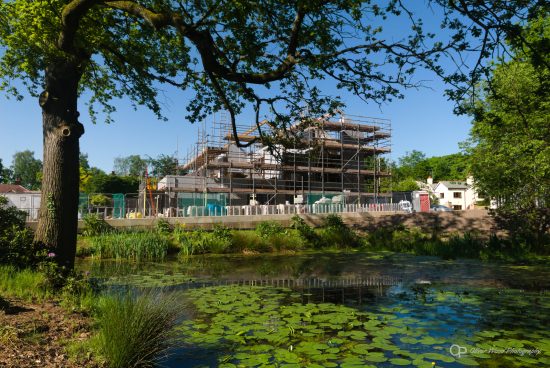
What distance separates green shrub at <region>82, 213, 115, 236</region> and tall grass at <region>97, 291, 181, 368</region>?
12955 mm

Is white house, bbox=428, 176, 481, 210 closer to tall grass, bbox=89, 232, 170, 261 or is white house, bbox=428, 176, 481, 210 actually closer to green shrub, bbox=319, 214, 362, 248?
green shrub, bbox=319, 214, 362, 248

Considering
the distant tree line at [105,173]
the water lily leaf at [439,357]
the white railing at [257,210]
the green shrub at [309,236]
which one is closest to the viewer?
the water lily leaf at [439,357]

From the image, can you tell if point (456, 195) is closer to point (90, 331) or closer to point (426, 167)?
point (426, 167)

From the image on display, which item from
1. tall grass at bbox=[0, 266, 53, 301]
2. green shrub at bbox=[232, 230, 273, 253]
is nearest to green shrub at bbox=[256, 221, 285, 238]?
green shrub at bbox=[232, 230, 273, 253]

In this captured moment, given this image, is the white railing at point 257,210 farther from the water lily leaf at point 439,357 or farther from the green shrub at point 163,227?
the water lily leaf at point 439,357

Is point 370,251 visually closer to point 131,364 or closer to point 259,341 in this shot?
point 259,341

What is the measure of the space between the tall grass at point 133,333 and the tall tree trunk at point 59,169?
301 cm

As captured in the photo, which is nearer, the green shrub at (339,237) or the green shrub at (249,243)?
the green shrub at (249,243)

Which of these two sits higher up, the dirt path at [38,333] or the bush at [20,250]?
the bush at [20,250]

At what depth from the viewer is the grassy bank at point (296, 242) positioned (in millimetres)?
14055

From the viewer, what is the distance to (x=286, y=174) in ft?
143

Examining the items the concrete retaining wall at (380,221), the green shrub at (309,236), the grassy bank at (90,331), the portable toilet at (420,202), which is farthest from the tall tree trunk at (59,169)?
the portable toilet at (420,202)

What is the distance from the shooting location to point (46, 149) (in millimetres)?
6863

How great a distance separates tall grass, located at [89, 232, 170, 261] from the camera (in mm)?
14266
